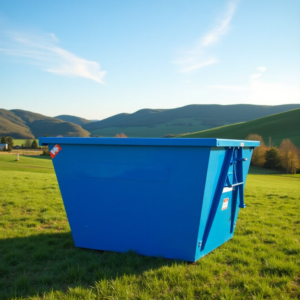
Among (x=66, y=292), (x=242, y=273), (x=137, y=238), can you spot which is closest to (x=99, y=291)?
(x=66, y=292)

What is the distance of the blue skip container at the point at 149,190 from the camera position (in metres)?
3.61

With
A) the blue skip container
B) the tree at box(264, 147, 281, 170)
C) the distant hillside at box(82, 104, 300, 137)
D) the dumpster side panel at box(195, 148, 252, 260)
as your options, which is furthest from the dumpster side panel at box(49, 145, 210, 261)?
the distant hillside at box(82, 104, 300, 137)

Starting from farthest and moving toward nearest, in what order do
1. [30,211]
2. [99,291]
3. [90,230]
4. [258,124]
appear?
[258,124] → [30,211] → [90,230] → [99,291]

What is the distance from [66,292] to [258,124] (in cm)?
9237

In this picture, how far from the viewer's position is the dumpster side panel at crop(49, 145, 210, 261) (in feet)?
11.9

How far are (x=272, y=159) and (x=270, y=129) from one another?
32.3 m

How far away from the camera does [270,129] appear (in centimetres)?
8100

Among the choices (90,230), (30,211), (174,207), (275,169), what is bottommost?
(275,169)

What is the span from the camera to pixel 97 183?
13.4ft

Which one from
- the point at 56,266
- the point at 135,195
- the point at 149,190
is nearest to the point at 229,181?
the point at 149,190

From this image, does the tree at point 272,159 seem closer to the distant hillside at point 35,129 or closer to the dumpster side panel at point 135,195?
the dumpster side panel at point 135,195

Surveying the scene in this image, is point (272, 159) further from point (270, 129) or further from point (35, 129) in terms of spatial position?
point (35, 129)

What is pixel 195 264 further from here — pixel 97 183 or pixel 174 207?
pixel 97 183

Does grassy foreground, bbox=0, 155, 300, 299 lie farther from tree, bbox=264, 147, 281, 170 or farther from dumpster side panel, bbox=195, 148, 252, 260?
tree, bbox=264, 147, 281, 170
